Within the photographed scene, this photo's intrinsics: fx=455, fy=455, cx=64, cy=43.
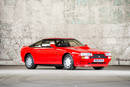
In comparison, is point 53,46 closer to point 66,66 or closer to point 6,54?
point 66,66

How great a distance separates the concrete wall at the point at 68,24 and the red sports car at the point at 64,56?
14.5ft

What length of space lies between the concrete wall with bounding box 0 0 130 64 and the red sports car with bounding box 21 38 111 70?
4435mm

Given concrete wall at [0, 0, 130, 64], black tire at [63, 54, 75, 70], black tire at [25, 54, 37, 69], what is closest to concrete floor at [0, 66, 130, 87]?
black tire at [63, 54, 75, 70]

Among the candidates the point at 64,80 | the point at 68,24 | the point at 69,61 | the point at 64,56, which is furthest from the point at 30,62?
the point at 64,80

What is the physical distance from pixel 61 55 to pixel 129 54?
7120mm

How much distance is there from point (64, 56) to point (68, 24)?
6.68 metres

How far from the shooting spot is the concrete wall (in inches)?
1046

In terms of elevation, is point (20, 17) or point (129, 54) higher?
point (20, 17)

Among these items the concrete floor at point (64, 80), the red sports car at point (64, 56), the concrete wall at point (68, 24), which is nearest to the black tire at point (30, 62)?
the red sports car at point (64, 56)

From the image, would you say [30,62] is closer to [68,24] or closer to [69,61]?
[69,61]

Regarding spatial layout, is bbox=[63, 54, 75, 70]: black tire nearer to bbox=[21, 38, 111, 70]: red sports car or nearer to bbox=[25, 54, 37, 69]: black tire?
bbox=[21, 38, 111, 70]: red sports car

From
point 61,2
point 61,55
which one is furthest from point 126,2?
point 61,55

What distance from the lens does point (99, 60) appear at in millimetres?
20141

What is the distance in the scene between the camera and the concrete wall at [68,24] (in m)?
26.6
